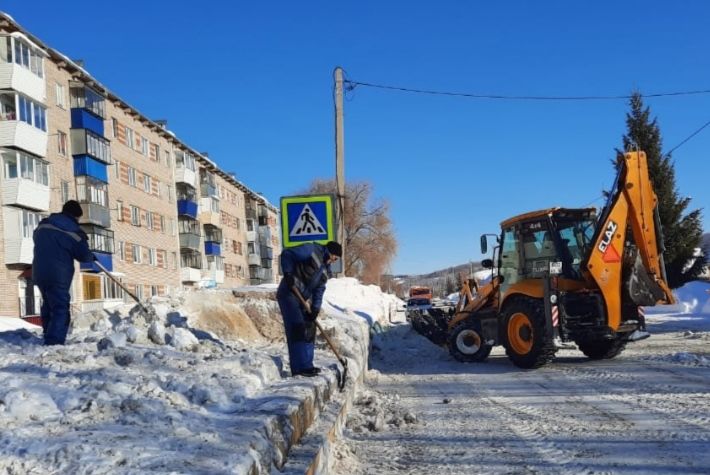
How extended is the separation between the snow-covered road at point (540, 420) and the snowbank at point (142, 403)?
87 centimetres

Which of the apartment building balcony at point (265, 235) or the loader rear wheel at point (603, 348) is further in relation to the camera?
the apartment building balcony at point (265, 235)

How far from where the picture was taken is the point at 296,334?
6.35 m

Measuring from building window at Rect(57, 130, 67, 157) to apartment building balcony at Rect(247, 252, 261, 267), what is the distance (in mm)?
39536

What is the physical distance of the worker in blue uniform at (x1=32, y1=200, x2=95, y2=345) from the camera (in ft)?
22.5

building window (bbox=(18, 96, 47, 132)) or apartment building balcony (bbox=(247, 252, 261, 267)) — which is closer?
building window (bbox=(18, 96, 47, 132))

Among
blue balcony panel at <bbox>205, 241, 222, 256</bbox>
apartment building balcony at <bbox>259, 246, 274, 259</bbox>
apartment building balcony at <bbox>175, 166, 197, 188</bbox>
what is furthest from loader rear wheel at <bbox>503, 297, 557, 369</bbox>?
apartment building balcony at <bbox>259, 246, 274, 259</bbox>

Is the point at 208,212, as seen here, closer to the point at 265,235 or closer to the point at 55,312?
the point at 265,235

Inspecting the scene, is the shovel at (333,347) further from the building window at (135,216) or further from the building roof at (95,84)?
the building window at (135,216)

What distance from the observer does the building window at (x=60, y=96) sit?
115 ft

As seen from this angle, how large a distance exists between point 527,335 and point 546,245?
5.17 ft

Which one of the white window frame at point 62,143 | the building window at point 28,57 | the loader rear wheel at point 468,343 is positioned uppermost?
the building window at point 28,57

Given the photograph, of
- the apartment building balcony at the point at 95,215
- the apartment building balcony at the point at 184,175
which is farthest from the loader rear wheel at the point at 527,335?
the apartment building balcony at the point at 184,175

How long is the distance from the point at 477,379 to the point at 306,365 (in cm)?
430

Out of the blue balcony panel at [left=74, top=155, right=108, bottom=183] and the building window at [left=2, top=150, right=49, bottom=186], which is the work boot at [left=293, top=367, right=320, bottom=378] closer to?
the building window at [left=2, top=150, right=49, bottom=186]
